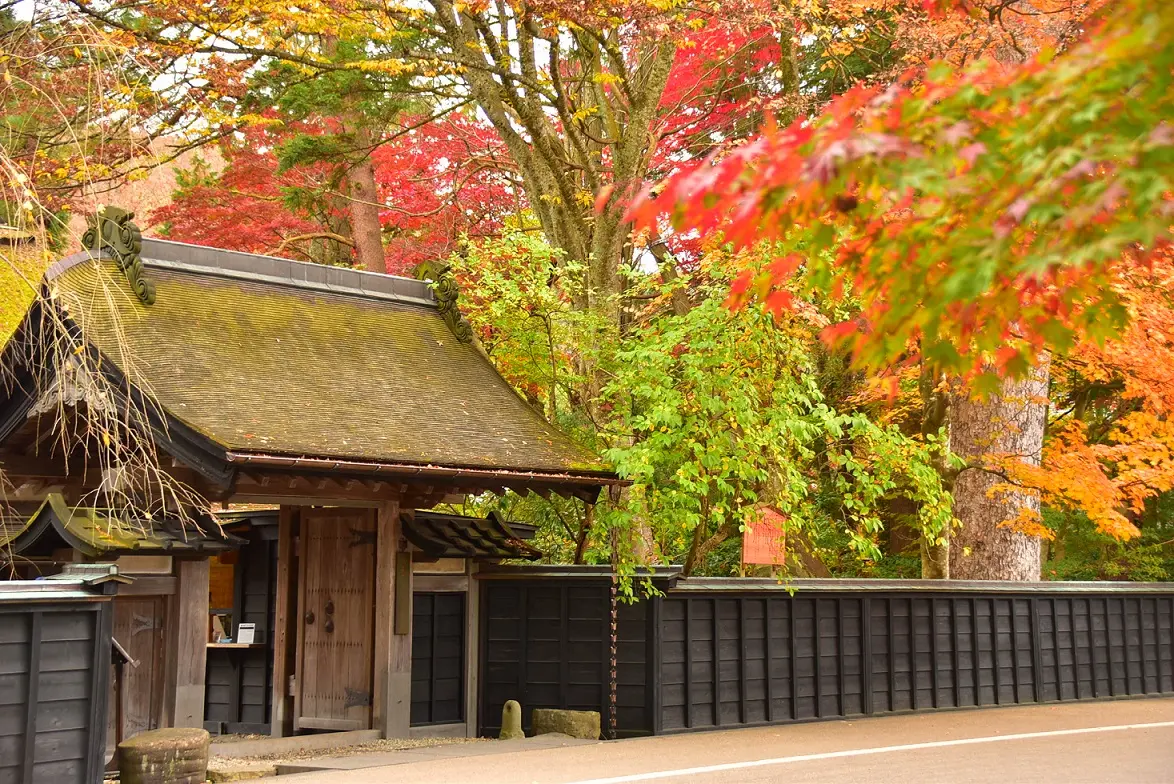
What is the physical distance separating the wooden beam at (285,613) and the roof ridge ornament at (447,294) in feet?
10.8

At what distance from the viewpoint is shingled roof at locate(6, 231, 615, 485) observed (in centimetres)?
1195

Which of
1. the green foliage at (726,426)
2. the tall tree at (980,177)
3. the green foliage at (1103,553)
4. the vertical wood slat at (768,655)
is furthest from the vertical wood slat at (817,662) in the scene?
the tall tree at (980,177)

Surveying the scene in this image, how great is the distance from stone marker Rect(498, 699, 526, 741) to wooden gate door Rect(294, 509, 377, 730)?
1.51 m

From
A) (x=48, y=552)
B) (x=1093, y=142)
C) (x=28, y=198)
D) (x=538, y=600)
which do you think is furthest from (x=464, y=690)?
(x=1093, y=142)

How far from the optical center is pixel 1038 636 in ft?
57.3

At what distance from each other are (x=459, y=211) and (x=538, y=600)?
37.6 feet

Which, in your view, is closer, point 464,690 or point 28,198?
point 28,198

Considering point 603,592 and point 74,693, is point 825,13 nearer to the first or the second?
point 603,592

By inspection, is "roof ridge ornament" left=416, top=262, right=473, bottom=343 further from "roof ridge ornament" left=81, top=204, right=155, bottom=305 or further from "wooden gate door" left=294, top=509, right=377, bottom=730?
"roof ridge ornament" left=81, top=204, right=155, bottom=305

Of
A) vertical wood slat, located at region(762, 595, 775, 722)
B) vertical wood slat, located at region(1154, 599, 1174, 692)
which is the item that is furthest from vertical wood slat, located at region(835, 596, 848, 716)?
vertical wood slat, located at region(1154, 599, 1174, 692)

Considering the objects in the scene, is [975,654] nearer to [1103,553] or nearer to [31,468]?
[1103,553]

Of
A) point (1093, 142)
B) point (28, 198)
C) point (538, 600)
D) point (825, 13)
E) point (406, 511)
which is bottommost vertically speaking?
point (538, 600)

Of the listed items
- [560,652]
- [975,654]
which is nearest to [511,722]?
[560,652]

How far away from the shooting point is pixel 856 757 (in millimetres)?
11609
